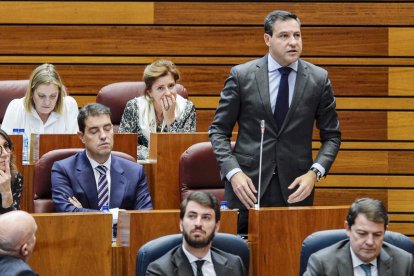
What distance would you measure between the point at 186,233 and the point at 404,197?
97.8 inches

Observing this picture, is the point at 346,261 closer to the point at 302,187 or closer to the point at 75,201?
the point at 302,187

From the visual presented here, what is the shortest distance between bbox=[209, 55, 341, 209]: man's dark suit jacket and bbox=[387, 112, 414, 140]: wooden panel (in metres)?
1.82

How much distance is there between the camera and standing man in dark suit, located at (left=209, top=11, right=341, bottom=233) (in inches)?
124

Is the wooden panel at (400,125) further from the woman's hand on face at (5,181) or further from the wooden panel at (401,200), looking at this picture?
the woman's hand on face at (5,181)

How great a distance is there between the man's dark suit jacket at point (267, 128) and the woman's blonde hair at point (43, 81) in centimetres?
110

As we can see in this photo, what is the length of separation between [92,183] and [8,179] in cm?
34

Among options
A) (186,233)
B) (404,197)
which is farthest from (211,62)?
(186,233)

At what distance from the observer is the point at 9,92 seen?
4.46 metres

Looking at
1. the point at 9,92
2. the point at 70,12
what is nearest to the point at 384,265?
the point at 9,92

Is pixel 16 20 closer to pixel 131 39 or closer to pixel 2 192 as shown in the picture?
pixel 131 39

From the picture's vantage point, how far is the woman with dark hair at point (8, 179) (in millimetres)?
3166

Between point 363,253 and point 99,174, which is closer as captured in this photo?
point 363,253

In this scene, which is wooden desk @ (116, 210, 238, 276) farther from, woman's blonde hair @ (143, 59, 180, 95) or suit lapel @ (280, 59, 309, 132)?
woman's blonde hair @ (143, 59, 180, 95)

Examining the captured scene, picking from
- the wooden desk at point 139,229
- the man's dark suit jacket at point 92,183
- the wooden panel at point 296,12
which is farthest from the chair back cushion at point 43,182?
the wooden panel at point 296,12
